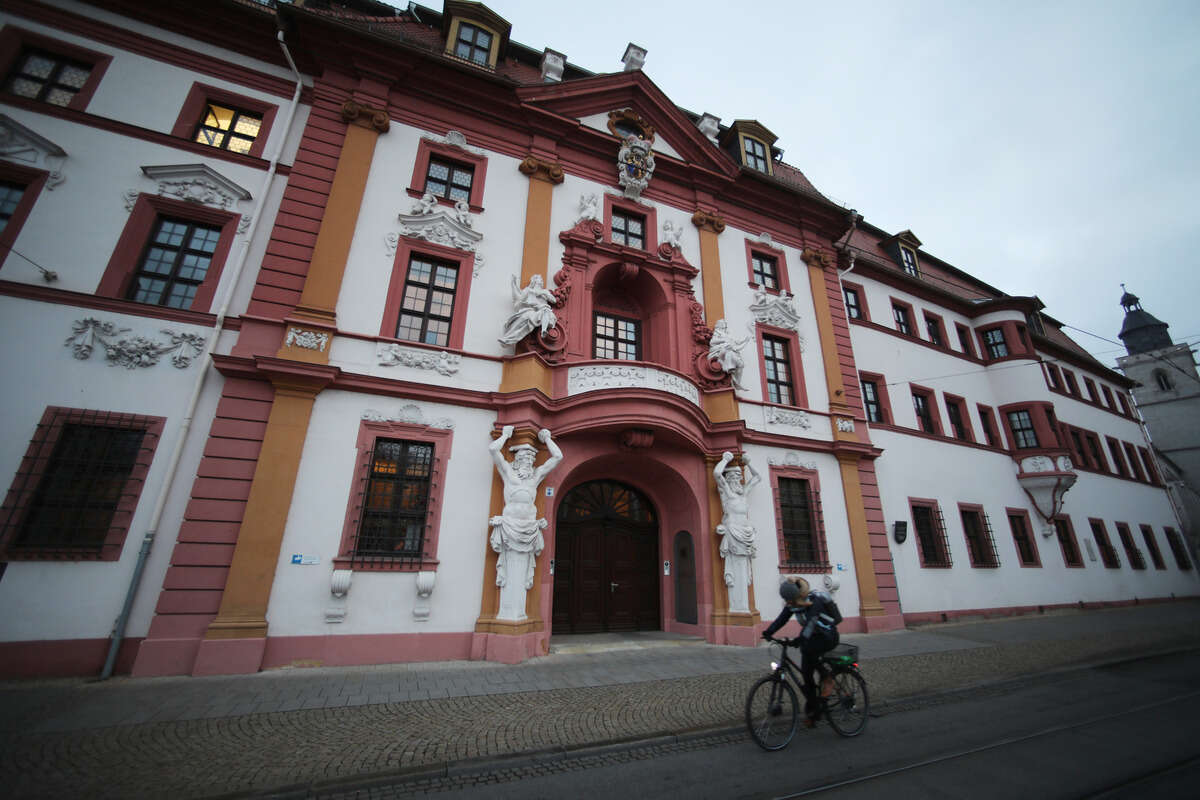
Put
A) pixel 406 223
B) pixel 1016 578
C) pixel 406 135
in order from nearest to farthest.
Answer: pixel 406 223 → pixel 406 135 → pixel 1016 578

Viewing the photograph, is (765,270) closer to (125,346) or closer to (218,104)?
(218,104)

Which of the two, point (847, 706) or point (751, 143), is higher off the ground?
point (751, 143)

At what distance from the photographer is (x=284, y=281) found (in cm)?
917

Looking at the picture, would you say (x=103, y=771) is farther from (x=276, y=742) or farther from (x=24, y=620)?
(x=24, y=620)

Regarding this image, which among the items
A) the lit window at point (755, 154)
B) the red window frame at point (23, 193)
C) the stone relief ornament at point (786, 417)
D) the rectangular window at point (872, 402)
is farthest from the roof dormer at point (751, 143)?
the red window frame at point (23, 193)

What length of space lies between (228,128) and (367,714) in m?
11.9

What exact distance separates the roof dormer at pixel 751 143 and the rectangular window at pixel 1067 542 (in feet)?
56.5

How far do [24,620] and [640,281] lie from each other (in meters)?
12.8

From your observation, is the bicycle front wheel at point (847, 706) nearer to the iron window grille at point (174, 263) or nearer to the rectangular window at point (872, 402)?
the rectangular window at point (872, 402)

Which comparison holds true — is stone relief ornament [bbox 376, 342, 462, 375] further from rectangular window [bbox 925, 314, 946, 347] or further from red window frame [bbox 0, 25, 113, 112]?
rectangular window [bbox 925, 314, 946, 347]

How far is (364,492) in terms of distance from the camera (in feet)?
27.6

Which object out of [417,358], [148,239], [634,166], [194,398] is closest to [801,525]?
[417,358]

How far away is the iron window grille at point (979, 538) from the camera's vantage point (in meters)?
15.1

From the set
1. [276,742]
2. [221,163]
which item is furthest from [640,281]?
[276,742]
